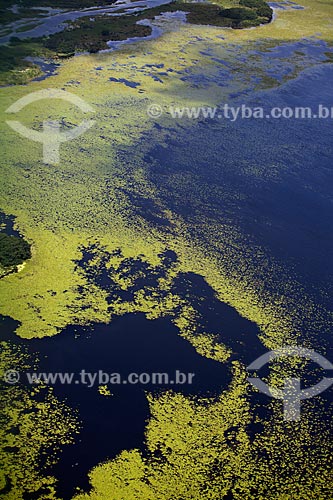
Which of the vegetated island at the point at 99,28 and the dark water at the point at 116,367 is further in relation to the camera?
the vegetated island at the point at 99,28

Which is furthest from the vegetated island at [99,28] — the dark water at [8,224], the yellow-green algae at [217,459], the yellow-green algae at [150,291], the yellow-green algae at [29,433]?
the yellow-green algae at [217,459]

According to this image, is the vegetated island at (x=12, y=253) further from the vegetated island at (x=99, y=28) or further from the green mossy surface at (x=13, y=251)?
the vegetated island at (x=99, y=28)

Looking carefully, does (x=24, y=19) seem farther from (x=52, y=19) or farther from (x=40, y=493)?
(x=40, y=493)

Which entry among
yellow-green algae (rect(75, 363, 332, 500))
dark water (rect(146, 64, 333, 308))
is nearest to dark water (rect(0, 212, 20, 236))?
dark water (rect(146, 64, 333, 308))

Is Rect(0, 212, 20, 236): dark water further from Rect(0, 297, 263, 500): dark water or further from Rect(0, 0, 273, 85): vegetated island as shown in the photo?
Rect(0, 0, 273, 85): vegetated island

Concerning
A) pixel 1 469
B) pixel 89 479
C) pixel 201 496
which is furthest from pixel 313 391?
pixel 1 469
